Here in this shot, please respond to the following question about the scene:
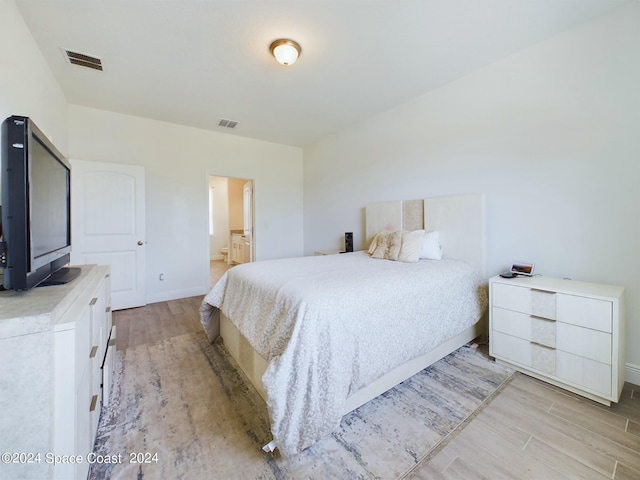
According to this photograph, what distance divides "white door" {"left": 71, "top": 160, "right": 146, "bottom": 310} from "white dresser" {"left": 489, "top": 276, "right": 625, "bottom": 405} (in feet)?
14.0

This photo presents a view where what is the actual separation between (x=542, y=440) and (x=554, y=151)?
6.99 feet

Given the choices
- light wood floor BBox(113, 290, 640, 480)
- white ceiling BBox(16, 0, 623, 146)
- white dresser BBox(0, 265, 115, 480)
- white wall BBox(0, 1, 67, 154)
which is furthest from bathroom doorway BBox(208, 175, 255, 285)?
light wood floor BBox(113, 290, 640, 480)

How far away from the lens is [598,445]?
1369 mm

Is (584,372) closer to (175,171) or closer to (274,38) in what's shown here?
(274,38)

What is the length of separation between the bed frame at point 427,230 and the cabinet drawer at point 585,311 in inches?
30.0

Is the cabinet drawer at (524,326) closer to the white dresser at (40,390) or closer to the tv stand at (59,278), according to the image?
the white dresser at (40,390)

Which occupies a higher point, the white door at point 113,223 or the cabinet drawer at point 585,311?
the white door at point 113,223

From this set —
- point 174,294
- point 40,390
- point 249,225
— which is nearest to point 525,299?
point 40,390

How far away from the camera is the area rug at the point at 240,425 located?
1.25 meters

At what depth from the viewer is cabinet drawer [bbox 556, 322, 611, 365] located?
64.4 inches

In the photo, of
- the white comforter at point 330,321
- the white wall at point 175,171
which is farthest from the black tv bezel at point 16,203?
the white wall at point 175,171

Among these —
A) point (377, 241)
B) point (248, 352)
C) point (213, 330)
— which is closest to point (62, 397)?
point (248, 352)

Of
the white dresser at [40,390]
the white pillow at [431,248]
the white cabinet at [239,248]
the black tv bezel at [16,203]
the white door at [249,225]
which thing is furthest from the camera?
the white cabinet at [239,248]

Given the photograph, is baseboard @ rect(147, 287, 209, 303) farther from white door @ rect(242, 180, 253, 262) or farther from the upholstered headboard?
the upholstered headboard
